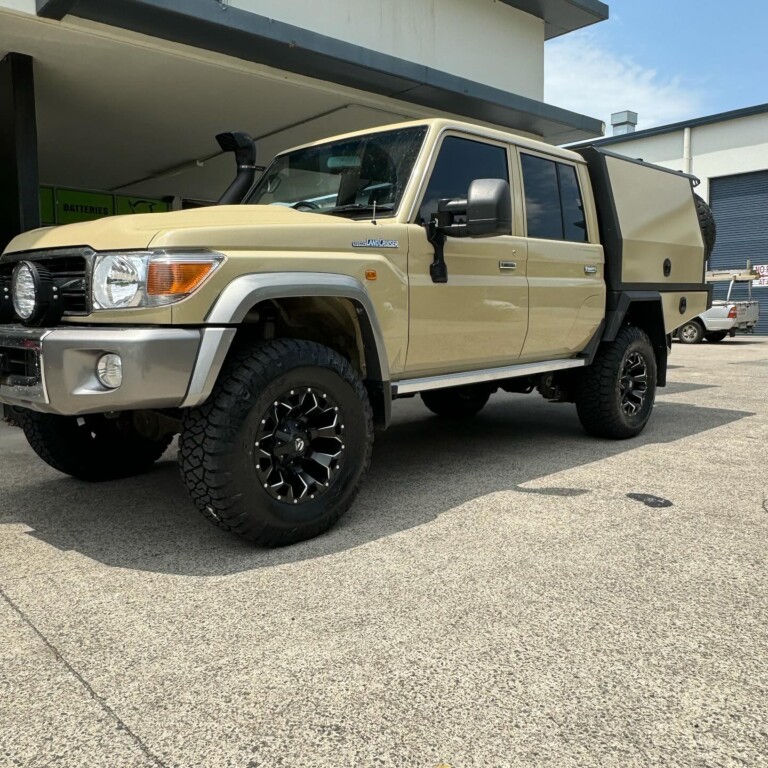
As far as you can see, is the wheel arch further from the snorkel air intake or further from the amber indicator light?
the snorkel air intake

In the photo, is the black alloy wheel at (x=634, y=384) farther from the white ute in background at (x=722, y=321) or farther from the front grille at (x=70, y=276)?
the white ute in background at (x=722, y=321)

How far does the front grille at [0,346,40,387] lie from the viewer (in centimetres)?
284

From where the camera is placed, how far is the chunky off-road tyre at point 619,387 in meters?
5.22

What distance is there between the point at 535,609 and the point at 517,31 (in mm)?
10088

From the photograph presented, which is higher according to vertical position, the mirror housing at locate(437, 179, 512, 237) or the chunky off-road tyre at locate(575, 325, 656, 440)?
the mirror housing at locate(437, 179, 512, 237)

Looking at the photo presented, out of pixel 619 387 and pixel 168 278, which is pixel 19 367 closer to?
pixel 168 278

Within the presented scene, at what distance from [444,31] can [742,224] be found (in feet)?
60.3

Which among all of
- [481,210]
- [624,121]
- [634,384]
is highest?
[624,121]

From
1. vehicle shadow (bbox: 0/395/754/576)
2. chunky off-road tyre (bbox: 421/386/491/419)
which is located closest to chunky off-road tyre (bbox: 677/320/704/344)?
vehicle shadow (bbox: 0/395/754/576)

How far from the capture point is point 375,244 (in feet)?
11.4

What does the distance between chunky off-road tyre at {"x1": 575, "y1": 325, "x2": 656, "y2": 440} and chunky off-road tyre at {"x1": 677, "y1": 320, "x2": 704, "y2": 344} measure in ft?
47.1

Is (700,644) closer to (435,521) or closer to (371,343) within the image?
(435,521)

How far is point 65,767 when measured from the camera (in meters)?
1.69

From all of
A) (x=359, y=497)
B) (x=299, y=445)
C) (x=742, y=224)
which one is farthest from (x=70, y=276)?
(x=742, y=224)
